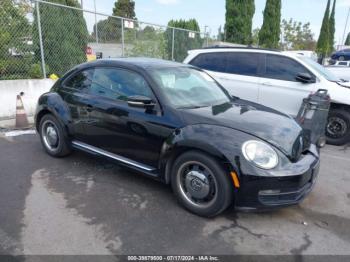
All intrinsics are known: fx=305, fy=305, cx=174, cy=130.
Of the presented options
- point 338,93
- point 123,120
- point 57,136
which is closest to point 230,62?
point 338,93

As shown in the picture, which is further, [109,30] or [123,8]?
[123,8]

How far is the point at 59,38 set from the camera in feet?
28.0

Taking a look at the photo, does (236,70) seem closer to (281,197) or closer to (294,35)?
(281,197)

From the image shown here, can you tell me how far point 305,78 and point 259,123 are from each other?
3207 millimetres

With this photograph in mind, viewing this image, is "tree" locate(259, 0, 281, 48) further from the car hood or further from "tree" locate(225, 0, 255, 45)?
the car hood

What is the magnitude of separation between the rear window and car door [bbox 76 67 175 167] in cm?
364

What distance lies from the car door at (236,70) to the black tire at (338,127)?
5.13 ft

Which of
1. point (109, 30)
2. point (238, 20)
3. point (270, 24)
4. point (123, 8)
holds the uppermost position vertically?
point (123, 8)

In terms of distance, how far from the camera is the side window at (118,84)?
370cm

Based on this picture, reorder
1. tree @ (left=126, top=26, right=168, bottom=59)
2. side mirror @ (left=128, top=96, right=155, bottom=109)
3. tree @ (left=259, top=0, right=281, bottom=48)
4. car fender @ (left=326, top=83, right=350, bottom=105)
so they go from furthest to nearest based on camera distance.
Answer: tree @ (left=259, top=0, right=281, bottom=48)
tree @ (left=126, top=26, right=168, bottom=59)
car fender @ (left=326, top=83, right=350, bottom=105)
side mirror @ (left=128, top=96, right=155, bottom=109)

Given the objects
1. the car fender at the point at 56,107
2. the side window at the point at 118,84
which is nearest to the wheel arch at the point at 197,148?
the side window at the point at 118,84

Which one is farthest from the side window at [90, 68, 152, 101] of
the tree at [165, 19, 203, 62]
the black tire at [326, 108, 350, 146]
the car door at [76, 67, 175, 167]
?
the tree at [165, 19, 203, 62]

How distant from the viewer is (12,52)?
751 centimetres

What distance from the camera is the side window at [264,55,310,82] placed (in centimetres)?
623
